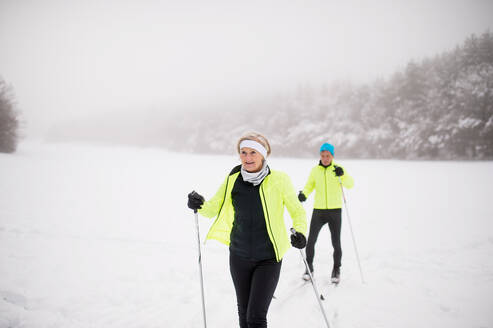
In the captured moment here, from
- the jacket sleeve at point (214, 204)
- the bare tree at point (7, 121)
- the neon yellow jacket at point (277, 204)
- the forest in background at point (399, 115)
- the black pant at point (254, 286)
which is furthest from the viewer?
the forest in background at point (399, 115)

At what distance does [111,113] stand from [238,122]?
56587mm

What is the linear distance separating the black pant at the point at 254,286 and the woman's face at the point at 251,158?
982mm

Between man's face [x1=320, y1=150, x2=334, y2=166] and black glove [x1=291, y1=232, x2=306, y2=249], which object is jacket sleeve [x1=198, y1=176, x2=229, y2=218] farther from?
man's face [x1=320, y1=150, x2=334, y2=166]

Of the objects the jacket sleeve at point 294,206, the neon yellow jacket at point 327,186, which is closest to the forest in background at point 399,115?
the neon yellow jacket at point 327,186

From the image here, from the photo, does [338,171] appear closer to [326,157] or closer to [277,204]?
[326,157]

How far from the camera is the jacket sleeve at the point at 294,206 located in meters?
2.38

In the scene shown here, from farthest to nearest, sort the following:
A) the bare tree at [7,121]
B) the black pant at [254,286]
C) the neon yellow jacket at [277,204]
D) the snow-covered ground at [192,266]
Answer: the bare tree at [7,121] → the snow-covered ground at [192,266] → the neon yellow jacket at [277,204] → the black pant at [254,286]

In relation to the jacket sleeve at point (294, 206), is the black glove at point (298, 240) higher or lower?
lower

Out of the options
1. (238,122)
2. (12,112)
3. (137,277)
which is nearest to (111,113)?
(238,122)

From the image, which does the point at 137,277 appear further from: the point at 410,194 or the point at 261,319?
the point at 410,194

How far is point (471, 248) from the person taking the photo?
5863 mm

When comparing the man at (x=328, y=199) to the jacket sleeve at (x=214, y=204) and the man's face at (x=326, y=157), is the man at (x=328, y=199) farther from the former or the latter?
the jacket sleeve at (x=214, y=204)

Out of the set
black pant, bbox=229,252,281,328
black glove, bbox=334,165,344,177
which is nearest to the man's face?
black glove, bbox=334,165,344,177

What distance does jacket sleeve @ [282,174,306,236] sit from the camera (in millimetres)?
2379
